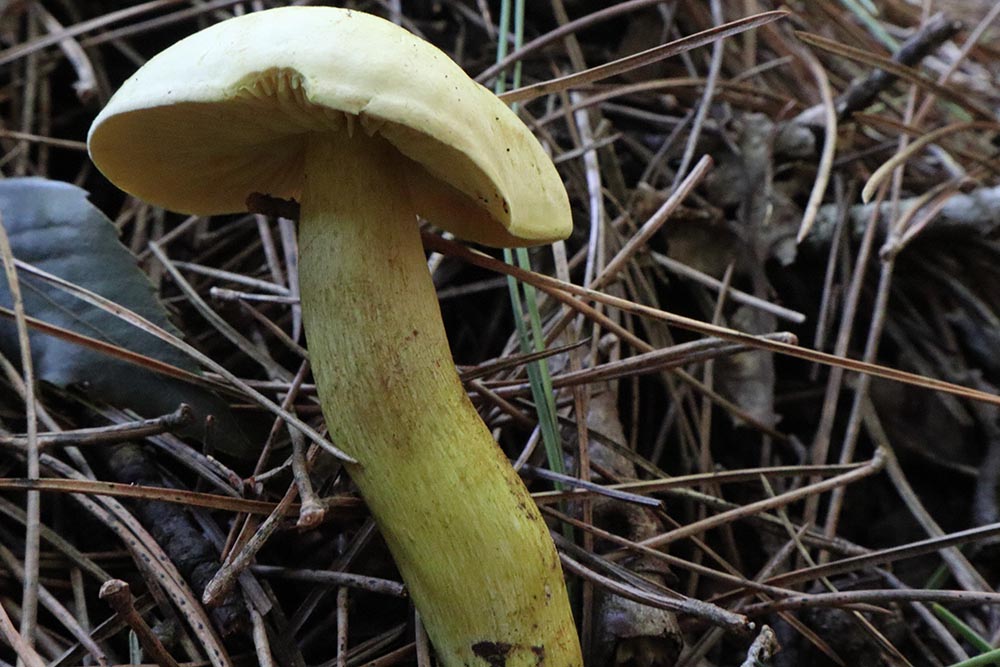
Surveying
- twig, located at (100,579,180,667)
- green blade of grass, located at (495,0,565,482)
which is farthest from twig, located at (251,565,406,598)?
green blade of grass, located at (495,0,565,482)

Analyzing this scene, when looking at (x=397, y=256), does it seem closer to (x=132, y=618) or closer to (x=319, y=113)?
(x=319, y=113)

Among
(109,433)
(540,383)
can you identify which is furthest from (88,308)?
(540,383)

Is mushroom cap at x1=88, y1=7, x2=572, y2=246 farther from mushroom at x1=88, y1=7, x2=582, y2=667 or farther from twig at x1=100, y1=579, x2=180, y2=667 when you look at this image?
twig at x1=100, y1=579, x2=180, y2=667

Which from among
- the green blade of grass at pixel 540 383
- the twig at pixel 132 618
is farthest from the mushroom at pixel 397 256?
the twig at pixel 132 618

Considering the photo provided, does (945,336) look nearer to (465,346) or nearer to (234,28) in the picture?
(465,346)

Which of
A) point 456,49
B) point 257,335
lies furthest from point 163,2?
point 257,335

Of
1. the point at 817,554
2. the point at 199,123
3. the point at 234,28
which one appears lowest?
the point at 817,554

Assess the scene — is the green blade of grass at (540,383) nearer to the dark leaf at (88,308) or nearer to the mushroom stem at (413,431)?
the mushroom stem at (413,431)
